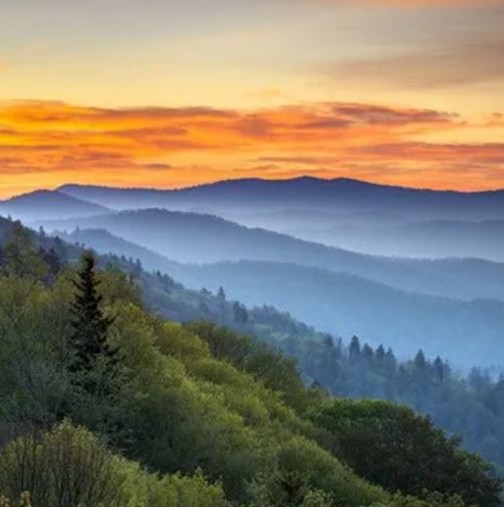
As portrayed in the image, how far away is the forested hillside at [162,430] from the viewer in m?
28.6

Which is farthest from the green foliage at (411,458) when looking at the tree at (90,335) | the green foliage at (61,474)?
the green foliage at (61,474)

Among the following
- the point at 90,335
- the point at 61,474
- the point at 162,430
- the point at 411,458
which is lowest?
the point at 411,458

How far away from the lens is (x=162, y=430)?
53.0m

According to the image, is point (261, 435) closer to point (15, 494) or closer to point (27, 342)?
point (27, 342)

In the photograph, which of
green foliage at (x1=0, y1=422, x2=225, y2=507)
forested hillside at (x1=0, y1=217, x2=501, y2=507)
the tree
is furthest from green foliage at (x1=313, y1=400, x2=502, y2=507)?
green foliage at (x1=0, y1=422, x2=225, y2=507)

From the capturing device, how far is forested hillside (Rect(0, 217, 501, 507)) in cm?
2858

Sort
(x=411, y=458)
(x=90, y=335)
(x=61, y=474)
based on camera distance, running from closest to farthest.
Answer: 1. (x=61, y=474)
2. (x=90, y=335)
3. (x=411, y=458)

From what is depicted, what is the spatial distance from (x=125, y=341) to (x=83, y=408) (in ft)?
43.9

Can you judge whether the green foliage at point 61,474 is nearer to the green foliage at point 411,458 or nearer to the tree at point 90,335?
the tree at point 90,335

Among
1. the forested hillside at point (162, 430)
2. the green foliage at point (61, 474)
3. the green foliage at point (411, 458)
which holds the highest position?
the green foliage at point (61, 474)

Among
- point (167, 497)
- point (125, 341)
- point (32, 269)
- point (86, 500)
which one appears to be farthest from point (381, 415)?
point (32, 269)

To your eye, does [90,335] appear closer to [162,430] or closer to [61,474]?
[162,430]

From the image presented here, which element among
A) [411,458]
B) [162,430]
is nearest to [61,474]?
[162,430]

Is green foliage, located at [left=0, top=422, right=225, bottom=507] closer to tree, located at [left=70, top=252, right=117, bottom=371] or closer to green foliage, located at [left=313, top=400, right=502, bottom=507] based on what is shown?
tree, located at [left=70, top=252, right=117, bottom=371]
